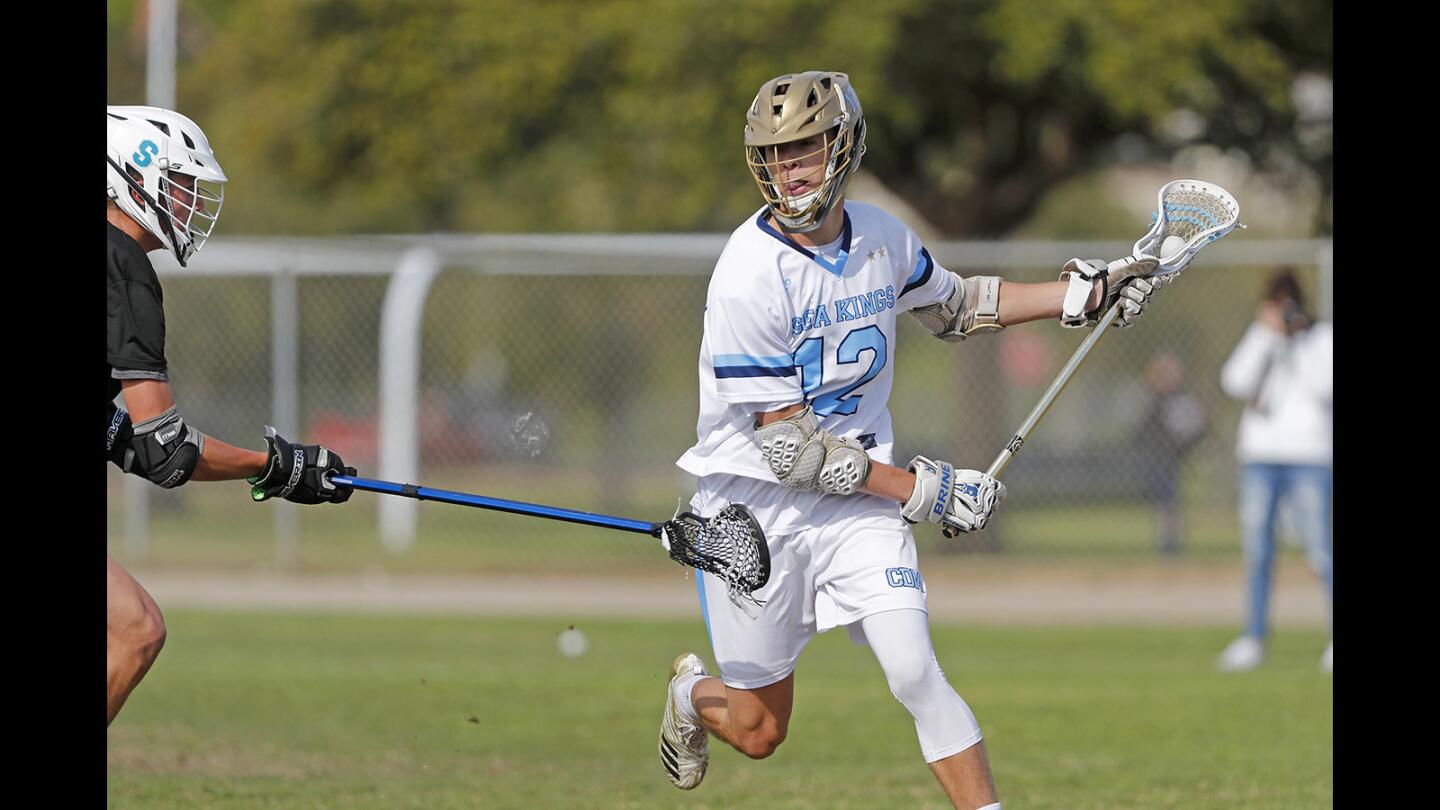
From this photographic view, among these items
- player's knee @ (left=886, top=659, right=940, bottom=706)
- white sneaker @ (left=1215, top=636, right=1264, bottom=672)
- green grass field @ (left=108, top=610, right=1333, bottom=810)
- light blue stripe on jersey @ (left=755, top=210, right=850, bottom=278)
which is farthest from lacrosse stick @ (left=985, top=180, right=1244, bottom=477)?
white sneaker @ (left=1215, top=636, right=1264, bottom=672)

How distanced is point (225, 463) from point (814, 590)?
1952mm

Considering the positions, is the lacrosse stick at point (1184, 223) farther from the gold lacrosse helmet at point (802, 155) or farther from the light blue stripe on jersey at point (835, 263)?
the gold lacrosse helmet at point (802, 155)

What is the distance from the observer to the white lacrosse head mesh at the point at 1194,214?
694 cm

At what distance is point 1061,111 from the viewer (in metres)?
19.9

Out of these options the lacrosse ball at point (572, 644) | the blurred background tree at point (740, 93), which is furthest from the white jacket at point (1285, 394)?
the blurred background tree at point (740, 93)

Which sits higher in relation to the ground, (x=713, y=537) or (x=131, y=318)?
(x=131, y=318)

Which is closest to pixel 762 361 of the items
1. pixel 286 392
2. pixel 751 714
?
pixel 751 714

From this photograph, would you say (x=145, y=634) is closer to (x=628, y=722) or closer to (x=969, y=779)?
(x=969, y=779)

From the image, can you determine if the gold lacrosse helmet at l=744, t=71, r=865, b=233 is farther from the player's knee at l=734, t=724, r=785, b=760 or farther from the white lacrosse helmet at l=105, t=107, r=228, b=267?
the player's knee at l=734, t=724, r=785, b=760

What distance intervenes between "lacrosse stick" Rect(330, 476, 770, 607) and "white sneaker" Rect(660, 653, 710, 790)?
95 centimetres

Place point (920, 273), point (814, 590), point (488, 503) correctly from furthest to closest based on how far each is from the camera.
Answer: point (920, 273) < point (814, 590) < point (488, 503)

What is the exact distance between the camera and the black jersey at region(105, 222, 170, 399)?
5.50 meters

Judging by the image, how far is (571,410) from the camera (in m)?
20.7

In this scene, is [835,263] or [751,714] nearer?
[835,263]
